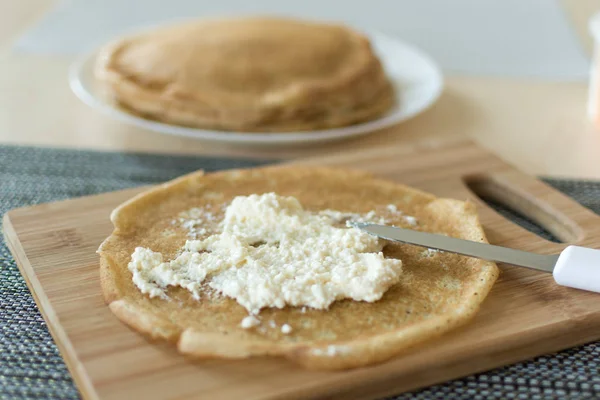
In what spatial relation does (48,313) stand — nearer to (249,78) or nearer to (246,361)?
(246,361)

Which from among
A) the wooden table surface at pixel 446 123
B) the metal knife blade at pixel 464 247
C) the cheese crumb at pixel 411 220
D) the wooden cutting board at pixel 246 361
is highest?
the metal knife blade at pixel 464 247

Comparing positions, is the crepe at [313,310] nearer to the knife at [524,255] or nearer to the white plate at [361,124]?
the knife at [524,255]

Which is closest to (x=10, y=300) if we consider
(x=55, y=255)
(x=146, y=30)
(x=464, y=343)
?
(x=55, y=255)

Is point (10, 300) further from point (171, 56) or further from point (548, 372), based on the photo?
point (171, 56)

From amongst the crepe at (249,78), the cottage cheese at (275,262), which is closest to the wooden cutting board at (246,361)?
the cottage cheese at (275,262)

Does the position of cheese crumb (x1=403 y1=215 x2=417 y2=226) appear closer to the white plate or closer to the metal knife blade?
the metal knife blade

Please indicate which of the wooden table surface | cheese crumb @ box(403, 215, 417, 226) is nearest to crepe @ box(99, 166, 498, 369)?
cheese crumb @ box(403, 215, 417, 226)

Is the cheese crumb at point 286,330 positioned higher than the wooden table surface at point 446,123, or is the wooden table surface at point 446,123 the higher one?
the cheese crumb at point 286,330
